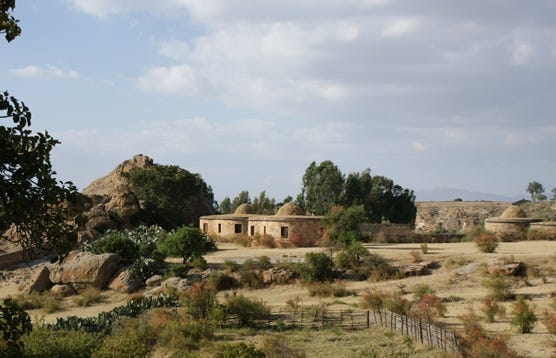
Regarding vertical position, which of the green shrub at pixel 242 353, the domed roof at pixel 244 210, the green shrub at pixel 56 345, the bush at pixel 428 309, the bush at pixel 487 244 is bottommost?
the bush at pixel 428 309

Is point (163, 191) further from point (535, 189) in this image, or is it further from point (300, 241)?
point (535, 189)

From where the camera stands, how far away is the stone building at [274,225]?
127 feet

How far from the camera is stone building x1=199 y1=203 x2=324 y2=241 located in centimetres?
3884

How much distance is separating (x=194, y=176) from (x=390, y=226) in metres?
18.3

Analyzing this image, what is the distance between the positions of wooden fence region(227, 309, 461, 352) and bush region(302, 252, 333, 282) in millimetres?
4990

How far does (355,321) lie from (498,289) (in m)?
6.73

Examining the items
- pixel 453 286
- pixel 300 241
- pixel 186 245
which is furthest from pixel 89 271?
pixel 453 286

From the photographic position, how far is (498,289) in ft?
79.3

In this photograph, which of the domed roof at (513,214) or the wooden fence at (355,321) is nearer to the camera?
the wooden fence at (355,321)

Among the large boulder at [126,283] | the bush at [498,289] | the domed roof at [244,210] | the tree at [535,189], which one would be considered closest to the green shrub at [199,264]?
the large boulder at [126,283]

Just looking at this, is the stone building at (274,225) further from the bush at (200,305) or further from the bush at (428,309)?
the bush at (428,309)

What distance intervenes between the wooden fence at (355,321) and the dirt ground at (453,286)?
183 centimetres

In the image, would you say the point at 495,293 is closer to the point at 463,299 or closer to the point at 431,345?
the point at 463,299

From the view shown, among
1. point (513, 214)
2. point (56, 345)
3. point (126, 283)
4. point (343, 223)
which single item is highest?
point (513, 214)
